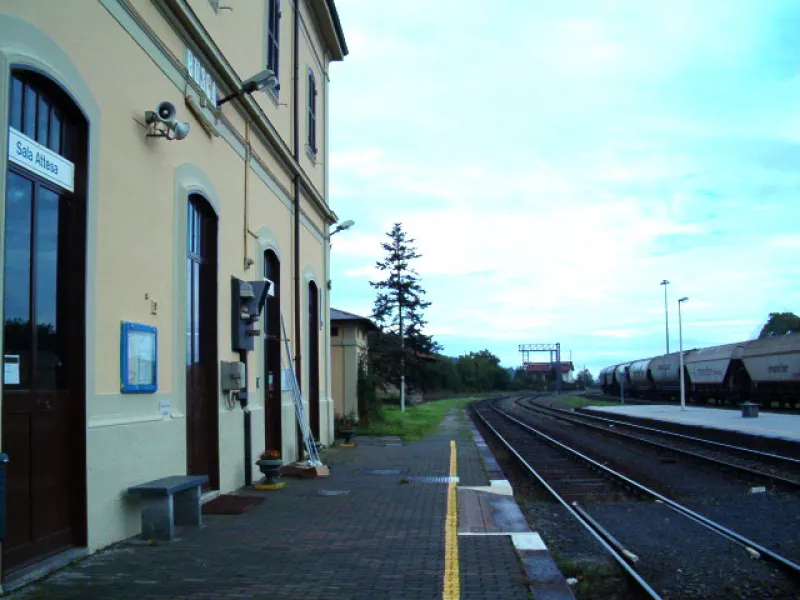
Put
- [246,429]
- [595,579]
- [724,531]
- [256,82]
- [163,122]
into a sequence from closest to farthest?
1. [595,579]
2. [163,122]
3. [724,531]
4. [256,82]
5. [246,429]

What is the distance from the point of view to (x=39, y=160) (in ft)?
20.8

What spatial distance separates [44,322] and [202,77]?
4850 mm

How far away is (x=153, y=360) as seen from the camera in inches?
326

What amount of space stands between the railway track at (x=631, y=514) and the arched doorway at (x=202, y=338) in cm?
496

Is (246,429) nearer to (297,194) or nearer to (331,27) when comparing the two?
(297,194)

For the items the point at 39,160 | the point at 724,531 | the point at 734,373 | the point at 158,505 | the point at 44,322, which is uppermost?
the point at 39,160

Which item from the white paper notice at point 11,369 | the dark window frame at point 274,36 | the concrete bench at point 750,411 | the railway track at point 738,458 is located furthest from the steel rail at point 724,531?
the concrete bench at point 750,411

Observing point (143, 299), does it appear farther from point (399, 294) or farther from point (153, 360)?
point (399, 294)

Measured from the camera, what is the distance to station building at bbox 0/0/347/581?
20.2ft

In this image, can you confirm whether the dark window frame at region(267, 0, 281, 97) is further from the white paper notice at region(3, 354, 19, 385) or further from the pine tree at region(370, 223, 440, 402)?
the pine tree at region(370, 223, 440, 402)

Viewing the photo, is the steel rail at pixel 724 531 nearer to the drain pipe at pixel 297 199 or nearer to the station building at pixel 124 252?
the station building at pixel 124 252

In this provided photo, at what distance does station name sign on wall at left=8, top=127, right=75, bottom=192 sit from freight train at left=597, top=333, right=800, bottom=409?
3419 centimetres

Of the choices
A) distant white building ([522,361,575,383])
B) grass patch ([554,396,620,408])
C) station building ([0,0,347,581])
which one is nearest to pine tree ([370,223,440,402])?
grass patch ([554,396,620,408])

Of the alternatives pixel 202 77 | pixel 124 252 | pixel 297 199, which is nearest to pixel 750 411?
pixel 297 199
